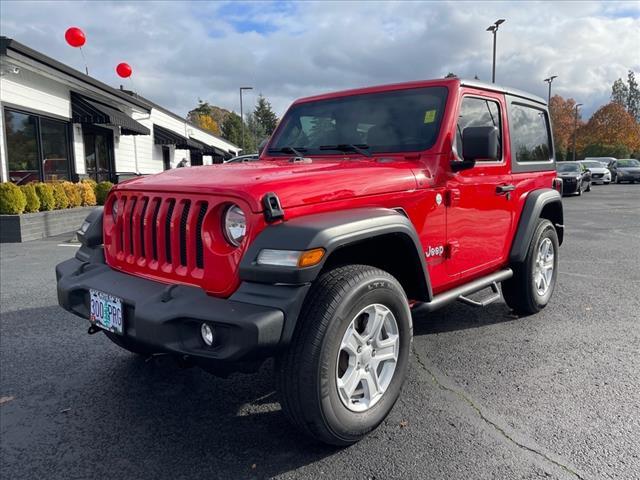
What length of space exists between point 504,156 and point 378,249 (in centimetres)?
170

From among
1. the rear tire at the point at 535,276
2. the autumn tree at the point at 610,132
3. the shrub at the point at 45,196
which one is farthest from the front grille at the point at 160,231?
the autumn tree at the point at 610,132

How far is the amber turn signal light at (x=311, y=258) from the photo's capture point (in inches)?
88.4

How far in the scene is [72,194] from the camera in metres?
11.5

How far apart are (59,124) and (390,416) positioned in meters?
14.5

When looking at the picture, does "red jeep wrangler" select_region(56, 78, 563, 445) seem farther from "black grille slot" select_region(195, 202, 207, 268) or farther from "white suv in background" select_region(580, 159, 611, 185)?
"white suv in background" select_region(580, 159, 611, 185)

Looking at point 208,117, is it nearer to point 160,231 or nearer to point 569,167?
point 569,167

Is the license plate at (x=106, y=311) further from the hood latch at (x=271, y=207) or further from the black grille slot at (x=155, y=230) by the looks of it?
the hood latch at (x=271, y=207)

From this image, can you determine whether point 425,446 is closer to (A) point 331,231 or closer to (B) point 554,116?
(A) point 331,231

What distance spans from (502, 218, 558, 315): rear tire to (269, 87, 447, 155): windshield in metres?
1.65

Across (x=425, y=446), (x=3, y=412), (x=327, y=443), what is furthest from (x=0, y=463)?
(x=425, y=446)

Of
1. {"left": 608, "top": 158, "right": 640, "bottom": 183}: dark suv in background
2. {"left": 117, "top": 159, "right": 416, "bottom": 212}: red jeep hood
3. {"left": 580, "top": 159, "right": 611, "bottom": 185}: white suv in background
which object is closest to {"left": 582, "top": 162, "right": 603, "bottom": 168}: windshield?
{"left": 580, "top": 159, "right": 611, "bottom": 185}: white suv in background

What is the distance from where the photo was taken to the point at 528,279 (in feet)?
14.4

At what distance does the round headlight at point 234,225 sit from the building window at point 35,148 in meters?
12.0

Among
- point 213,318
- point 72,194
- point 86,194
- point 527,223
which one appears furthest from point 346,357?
point 86,194
